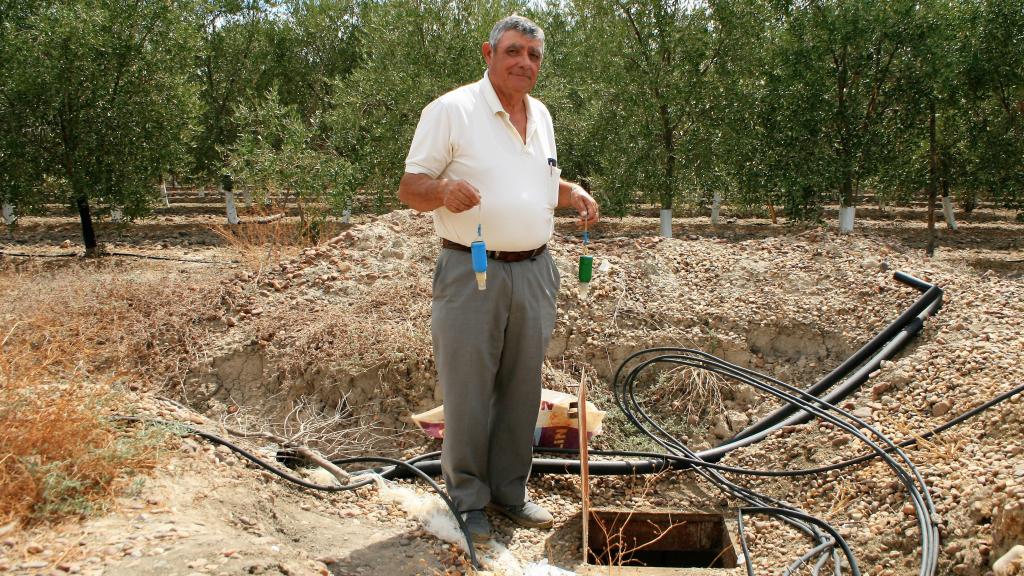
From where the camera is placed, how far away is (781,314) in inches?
227

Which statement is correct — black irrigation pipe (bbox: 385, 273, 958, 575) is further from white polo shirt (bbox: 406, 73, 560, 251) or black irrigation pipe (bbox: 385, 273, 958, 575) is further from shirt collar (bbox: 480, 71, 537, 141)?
shirt collar (bbox: 480, 71, 537, 141)

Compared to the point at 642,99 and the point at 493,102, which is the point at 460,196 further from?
the point at 642,99

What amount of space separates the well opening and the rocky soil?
0.49ft

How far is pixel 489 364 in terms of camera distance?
10.2 feet

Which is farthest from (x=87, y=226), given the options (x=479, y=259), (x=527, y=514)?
(x=479, y=259)

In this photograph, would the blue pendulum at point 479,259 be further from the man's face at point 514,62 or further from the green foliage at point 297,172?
the green foliage at point 297,172

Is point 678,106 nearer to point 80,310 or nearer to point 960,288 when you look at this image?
point 960,288

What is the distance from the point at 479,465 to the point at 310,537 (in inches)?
30.1

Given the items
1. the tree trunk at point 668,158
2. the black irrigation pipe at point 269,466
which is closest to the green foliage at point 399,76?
the tree trunk at point 668,158

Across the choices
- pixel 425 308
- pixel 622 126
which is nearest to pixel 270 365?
pixel 425 308

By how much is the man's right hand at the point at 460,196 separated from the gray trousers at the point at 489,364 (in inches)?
11.8

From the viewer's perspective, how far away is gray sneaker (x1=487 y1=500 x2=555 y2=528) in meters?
3.46

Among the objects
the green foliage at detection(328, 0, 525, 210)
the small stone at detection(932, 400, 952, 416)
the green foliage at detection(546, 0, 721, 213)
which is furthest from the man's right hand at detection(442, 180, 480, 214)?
the green foliage at detection(546, 0, 721, 213)

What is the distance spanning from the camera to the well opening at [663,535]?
367cm
